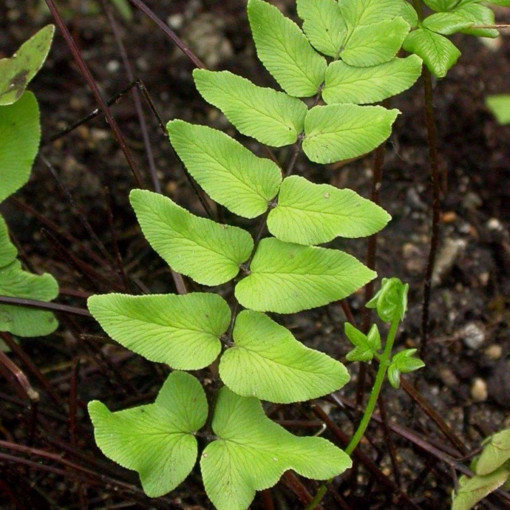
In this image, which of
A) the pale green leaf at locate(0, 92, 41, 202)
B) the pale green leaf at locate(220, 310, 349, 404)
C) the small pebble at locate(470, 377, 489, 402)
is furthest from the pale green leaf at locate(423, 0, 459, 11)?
the small pebble at locate(470, 377, 489, 402)

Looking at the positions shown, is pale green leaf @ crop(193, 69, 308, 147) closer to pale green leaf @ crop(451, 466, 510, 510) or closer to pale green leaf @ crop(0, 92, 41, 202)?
pale green leaf @ crop(0, 92, 41, 202)

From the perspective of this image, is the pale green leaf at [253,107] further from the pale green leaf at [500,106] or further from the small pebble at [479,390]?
the pale green leaf at [500,106]

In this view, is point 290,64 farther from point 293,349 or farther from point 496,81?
point 496,81

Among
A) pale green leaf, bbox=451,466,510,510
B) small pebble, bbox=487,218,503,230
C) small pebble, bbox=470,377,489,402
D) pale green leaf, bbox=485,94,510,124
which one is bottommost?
small pebble, bbox=470,377,489,402

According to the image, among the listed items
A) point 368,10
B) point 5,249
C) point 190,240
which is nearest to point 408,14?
point 368,10

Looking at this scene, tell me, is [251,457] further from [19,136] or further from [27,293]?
[19,136]

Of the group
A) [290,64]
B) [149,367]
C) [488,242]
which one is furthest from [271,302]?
[488,242]
